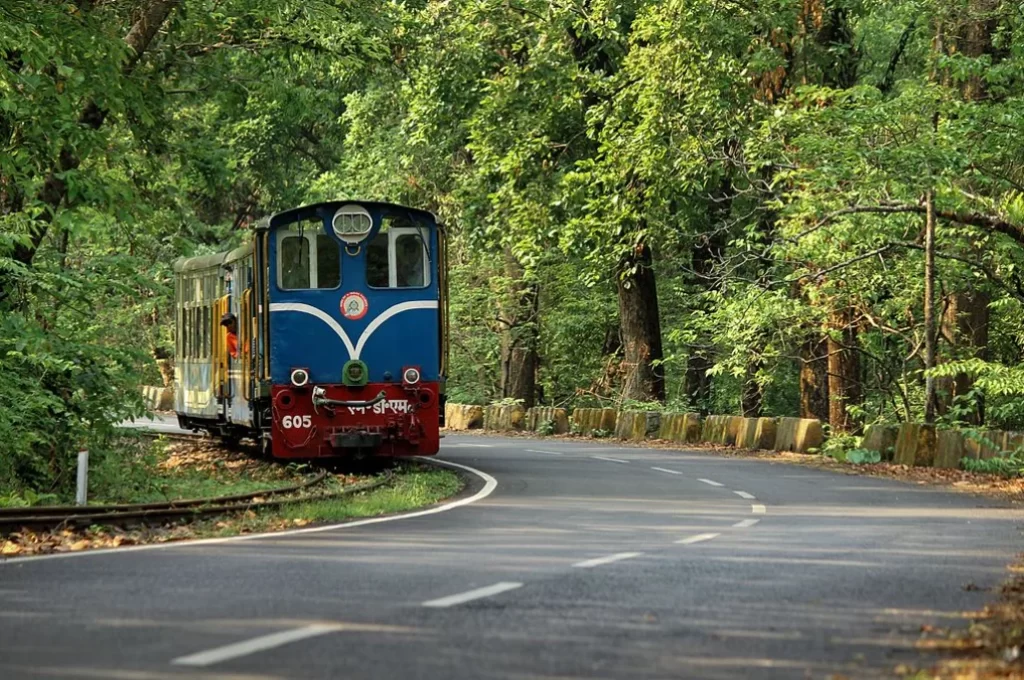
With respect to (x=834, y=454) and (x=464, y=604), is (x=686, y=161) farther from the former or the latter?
(x=464, y=604)

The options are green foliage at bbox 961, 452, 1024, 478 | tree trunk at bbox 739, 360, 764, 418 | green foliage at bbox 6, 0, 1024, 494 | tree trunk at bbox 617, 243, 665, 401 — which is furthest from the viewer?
tree trunk at bbox 617, 243, 665, 401

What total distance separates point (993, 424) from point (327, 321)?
18.1 meters

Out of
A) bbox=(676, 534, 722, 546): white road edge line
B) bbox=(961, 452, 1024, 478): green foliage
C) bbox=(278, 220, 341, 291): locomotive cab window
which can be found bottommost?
bbox=(676, 534, 722, 546): white road edge line

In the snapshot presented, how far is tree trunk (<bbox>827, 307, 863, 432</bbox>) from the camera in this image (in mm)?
33812

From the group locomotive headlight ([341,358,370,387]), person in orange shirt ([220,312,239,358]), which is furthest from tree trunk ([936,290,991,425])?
person in orange shirt ([220,312,239,358])

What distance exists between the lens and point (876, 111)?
26.4 m

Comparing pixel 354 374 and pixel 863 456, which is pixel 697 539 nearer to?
pixel 354 374

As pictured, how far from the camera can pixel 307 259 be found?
2494 cm

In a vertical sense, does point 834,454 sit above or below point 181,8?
below

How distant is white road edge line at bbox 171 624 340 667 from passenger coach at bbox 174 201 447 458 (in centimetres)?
1480

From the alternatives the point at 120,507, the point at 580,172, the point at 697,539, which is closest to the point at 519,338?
the point at 580,172

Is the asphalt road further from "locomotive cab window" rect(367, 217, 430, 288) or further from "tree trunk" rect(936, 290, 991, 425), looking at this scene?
"tree trunk" rect(936, 290, 991, 425)

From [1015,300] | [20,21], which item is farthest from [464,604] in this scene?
[1015,300]

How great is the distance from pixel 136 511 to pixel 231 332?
423 inches
